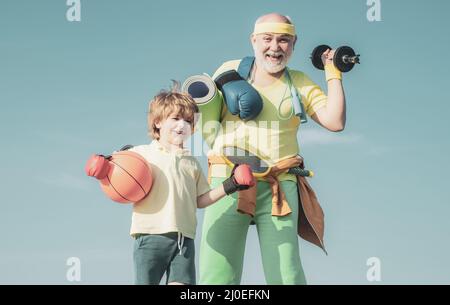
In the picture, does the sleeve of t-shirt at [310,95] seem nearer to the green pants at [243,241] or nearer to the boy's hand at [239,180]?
the green pants at [243,241]

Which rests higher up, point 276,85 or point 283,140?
point 276,85

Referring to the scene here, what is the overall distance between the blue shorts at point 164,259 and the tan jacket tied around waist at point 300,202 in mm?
714

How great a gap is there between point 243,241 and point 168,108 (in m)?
1.17

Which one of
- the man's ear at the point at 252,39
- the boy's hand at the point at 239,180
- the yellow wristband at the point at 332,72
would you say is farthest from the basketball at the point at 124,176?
the yellow wristband at the point at 332,72

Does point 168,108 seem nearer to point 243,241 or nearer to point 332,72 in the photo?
point 243,241

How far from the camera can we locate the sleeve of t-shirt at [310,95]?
17.9ft

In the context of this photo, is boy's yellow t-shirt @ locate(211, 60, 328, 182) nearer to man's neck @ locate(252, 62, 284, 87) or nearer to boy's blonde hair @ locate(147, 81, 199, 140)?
man's neck @ locate(252, 62, 284, 87)

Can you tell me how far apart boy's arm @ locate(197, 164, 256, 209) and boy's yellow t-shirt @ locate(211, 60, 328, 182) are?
448 millimetres

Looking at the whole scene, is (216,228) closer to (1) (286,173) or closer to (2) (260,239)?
(2) (260,239)

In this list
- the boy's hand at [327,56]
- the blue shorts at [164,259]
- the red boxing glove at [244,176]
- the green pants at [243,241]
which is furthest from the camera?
the boy's hand at [327,56]

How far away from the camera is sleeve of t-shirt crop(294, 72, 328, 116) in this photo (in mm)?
5445
